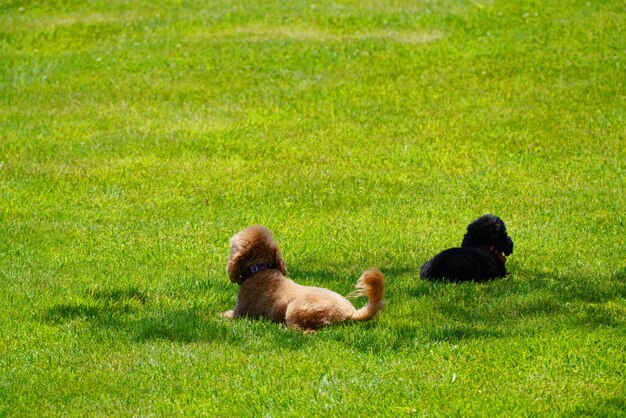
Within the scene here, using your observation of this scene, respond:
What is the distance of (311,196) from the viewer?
1273 cm

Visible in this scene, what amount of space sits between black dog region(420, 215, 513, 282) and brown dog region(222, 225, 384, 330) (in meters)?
1.44

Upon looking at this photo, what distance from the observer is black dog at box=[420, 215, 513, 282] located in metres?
9.03

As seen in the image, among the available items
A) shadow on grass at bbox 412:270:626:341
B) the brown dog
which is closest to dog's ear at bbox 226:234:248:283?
the brown dog

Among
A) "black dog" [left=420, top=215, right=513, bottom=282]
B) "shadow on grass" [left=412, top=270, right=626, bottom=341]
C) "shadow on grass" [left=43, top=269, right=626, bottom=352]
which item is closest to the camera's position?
"shadow on grass" [left=43, top=269, right=626, bottom=352]

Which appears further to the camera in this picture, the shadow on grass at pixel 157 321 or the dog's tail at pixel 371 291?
the shadow on grass at pixel 157 321

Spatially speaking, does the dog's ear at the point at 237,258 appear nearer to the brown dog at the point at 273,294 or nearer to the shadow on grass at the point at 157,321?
the brown dog at the point at 273,294

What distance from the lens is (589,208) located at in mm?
11992

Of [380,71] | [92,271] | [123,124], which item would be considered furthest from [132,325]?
[380,71]

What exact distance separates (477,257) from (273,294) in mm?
2070

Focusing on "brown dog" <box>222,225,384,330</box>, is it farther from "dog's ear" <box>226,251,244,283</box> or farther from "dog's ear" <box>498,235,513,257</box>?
"dog's ear" <box>498,235,513,257</box>

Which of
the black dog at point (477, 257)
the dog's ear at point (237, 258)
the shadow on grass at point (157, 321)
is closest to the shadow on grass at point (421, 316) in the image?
the shadow on grass at point (157, 321)

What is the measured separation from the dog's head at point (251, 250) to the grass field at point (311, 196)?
Answer: 1.53ft

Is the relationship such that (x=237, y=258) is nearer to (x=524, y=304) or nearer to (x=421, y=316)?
(x=421, y=316)

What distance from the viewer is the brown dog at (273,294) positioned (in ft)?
25.2
